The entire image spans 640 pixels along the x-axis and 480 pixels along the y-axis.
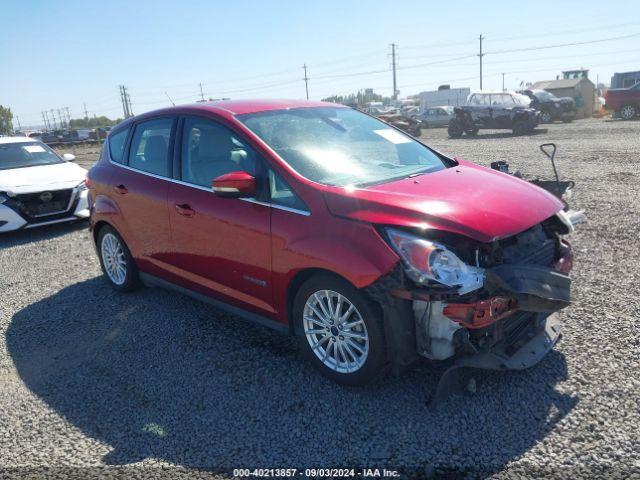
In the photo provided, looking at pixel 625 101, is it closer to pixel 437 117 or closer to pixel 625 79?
pixel 625 79

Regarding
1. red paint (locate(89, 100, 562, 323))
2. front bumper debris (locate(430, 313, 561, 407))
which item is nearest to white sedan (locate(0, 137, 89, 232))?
red paint (locate(89, 100, 562, 323))

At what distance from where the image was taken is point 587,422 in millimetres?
2895

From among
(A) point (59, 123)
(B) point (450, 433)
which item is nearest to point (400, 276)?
(B) point (450, 433)

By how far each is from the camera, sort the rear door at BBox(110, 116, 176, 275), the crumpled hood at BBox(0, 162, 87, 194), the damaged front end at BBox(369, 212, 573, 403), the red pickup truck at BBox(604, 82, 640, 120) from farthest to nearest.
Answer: the red pickup truck at BBox(604, 82, 640, 120) < the crumpled hood at BBox(0, 162, 87, 194) < the rear door at BBox(110, 116, 176, 275) < the damaged front end at BBox(369, 212, 573, 403)

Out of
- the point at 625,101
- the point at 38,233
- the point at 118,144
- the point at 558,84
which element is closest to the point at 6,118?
the point at 558,84

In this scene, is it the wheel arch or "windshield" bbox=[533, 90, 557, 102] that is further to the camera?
"windshield" bbox=[533, 90, 557, 102]

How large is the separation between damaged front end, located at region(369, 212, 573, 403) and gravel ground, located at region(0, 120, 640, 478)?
1.02ft

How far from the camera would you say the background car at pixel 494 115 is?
74.1ft

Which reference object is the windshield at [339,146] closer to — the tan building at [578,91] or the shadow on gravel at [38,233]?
the shadow on gravel at [38,233]

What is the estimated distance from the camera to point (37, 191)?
8078 millimetres

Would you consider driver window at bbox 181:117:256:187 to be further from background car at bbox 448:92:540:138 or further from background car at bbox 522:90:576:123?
background car at bbox 522:90:576:123

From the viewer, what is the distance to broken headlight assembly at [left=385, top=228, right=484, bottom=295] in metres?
2.91

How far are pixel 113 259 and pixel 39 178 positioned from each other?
4.01 m

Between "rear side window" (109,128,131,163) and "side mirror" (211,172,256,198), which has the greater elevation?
"rear side window" (109,128,131,163)
